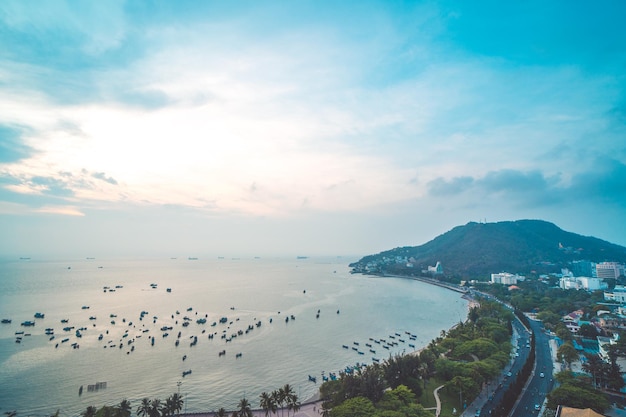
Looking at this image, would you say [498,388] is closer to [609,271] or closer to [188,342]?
Answer: [188,342]

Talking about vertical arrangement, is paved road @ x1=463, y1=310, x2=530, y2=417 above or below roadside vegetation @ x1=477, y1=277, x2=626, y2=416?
below

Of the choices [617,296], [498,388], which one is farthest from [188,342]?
[617,296]

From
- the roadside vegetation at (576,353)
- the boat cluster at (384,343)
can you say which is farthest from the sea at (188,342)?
the roadside vegetation at (576,353)

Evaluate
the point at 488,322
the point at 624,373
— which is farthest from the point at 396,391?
the point at 488,322

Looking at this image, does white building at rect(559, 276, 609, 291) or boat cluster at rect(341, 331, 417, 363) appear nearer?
boat cluster at rect(341, 331, 417, 363)

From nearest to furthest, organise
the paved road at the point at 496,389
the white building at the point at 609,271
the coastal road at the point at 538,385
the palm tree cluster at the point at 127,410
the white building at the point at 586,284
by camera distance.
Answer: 1. the palm tree cluster at the point at 127,410
2. the coastal road at the point at 538,385
3. the paved road at the point at 496,389
4. the white building at the point at 586,284
5. the white building at the point at 609,271

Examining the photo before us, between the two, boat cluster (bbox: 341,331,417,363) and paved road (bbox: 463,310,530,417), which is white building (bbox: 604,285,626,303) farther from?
boat cluster (bbox: 341,331,417,363)

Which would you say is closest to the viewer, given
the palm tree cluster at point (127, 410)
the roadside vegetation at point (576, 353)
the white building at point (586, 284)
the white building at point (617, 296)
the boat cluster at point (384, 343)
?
the palm tree cluster at point (127, 410)

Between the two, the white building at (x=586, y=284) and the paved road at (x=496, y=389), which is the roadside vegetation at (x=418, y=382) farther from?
the white building at (x=586, y=284)

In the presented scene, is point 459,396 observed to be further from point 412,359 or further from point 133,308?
point 133,308

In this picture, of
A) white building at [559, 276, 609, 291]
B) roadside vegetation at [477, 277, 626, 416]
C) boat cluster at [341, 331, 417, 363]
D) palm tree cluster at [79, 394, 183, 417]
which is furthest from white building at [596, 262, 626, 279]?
palm tree cluster at [79, 394, 183, 417]
